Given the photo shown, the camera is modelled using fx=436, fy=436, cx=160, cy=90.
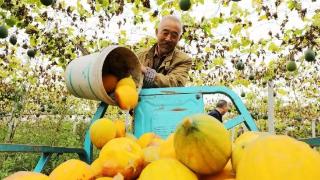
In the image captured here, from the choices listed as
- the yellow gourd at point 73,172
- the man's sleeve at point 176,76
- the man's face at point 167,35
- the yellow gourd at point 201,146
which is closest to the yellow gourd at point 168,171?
the yellow gourd at point 201,146

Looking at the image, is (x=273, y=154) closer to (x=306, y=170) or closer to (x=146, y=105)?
(x=306, y=170)

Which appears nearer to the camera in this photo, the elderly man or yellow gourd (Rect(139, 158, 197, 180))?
yellow gourd (Rect(139, 158, 197, 180))

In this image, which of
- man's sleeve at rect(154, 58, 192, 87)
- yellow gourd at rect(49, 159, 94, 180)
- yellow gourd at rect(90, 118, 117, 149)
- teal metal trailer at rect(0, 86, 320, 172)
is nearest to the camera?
yellow gourd at rect(49, 159, 94, 180)

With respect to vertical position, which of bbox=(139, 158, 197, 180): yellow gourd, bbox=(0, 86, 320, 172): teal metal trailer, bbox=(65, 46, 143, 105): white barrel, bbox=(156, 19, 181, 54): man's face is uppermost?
bbox=(156, 19, 181, 54): man's face

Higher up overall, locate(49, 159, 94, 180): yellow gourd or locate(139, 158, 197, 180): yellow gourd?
locate(139, 158, 197, 180): yellow gourd

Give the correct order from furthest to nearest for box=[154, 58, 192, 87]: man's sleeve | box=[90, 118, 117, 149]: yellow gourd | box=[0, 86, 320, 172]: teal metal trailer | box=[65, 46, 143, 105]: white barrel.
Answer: box=[154, 58, 192, 87]: man's sleeve → box=[0, 86, 320, 172]: teal metal trailer → box=[65, 46, 143, 105]: white barrel → box=[90, 118, 117, 149]: yellow gourd

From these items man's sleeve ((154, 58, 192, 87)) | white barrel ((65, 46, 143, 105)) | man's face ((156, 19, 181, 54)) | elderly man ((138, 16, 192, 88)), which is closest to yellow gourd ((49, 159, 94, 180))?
white barrel ((65, 46, 143, 105))

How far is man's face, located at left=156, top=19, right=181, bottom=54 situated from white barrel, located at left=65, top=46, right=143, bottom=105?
983 millimetres

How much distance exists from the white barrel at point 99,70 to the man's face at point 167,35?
98cm

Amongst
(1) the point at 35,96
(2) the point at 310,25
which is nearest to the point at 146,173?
(2) the point at 310,25

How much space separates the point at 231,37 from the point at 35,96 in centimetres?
921

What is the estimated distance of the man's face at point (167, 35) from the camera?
2.81 metres

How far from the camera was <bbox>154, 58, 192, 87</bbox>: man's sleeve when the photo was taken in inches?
94.5

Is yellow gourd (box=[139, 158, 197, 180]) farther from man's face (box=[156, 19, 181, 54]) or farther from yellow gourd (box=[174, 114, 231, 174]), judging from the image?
man's face (box=[156, 19, 181, 54])
